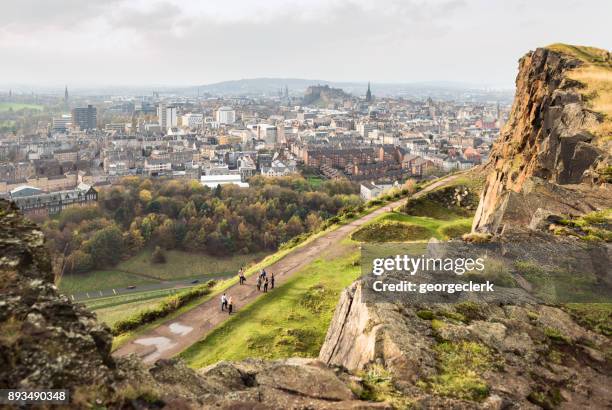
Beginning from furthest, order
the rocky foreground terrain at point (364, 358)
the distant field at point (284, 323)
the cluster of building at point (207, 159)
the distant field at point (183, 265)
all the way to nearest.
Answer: the cluster of building at point (207, 159) < the distant field at point (183, 265) < the distant field at point (284, 323) < the rocky foreground terrain at point (364, 358)

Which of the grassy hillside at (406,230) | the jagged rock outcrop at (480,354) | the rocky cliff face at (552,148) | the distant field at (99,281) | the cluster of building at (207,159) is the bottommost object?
the distant field at (99,281)

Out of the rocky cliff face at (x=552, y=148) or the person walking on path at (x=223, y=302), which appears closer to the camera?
the rocky cliff face at (x=552, y=148)

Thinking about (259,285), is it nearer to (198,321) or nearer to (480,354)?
(198,321)

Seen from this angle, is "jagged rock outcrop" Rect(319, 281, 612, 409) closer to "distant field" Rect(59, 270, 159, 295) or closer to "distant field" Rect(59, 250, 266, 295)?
"distant field" Rect(59, 270, 159, 295)

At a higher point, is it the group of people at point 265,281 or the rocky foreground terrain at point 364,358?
the rocky foreground terrain at point 364,358

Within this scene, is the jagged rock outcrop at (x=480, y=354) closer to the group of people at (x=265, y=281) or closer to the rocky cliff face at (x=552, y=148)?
the rocky cliff face at (x=552, y=148)

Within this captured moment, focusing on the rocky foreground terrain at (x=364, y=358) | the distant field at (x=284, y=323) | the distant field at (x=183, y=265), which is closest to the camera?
the rocky foreground terrain at (x=364, y=358)

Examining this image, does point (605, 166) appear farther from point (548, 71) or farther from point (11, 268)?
point (11, 268)

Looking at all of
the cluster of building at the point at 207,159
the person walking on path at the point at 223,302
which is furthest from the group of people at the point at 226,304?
the cluster of building at the point at 207,159
